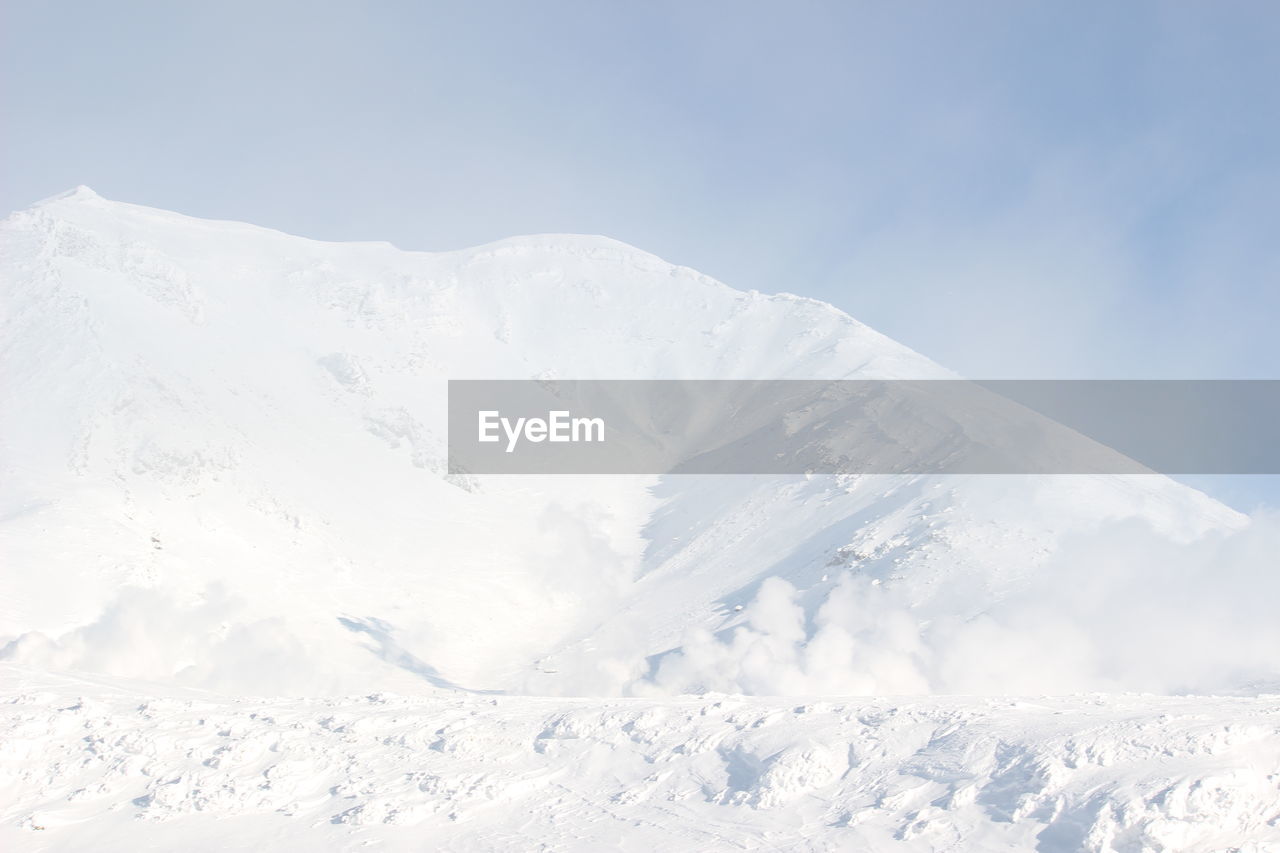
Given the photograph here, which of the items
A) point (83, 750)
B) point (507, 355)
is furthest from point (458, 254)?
point (83, 750)

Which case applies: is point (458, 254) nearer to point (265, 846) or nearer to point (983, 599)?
point (983, 599)

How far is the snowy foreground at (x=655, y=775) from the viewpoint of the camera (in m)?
25.0

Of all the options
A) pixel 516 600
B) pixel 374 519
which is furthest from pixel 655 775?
pixel 374 519

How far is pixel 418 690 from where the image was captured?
66562 mm

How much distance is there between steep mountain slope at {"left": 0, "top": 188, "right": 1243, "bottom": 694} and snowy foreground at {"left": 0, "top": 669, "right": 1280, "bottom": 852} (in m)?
26.1

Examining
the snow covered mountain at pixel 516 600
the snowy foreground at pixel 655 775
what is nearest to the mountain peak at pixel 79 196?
the snow covered mountain at pixel 516 600

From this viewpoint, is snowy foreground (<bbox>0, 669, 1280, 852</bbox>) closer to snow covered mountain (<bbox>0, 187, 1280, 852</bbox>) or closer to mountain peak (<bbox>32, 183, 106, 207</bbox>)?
snow covered mountain (<bbox>0, 187, 1280, 852</bbox>)

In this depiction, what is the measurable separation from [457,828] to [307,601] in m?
54.9

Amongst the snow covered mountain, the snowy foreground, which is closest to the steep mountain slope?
the snow covered mountain

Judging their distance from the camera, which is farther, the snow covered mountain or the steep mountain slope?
the steep mountain slope

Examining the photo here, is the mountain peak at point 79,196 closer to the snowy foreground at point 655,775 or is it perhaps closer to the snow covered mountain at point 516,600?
the snow covered mountain at point 516,600

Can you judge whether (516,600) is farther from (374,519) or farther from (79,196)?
(79,196)

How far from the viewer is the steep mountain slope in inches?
2586

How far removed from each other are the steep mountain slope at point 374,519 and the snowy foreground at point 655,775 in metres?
26.1
